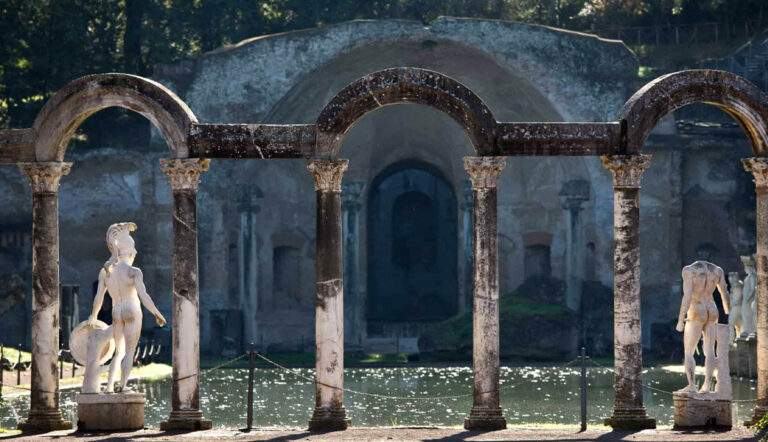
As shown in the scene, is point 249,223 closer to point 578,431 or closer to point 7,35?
point 7,35

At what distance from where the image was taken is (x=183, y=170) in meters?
22.5

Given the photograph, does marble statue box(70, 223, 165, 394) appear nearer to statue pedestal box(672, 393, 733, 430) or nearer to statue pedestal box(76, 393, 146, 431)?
statue pedestal box(76, 393, 146, 431)

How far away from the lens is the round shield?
74.2 ft

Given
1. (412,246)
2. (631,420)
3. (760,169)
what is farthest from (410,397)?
(412,246)

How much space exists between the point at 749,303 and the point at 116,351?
15473 mm

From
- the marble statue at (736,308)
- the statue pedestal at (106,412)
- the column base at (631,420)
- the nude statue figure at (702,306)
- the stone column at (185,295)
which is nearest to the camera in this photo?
the statue pedestal at (106,412)

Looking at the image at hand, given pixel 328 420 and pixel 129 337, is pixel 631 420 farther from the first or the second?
pixel 129 337

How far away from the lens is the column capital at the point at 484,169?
2250cm

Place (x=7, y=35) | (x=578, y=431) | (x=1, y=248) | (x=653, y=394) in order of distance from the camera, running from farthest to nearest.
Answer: (x=7, y=35), (x=1, y=248), (x=653, y=394), (x=578, y=431)

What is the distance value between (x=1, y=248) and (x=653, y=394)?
17979 millimetres

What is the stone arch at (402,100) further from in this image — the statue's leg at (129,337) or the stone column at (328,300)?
the statue's leg at (129,337)

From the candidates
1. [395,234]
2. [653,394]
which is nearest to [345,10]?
[395,234]

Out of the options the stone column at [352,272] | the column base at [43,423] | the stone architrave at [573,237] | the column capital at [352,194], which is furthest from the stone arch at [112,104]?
the stone architrave at [573,237]

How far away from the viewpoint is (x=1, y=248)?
1678 inches
